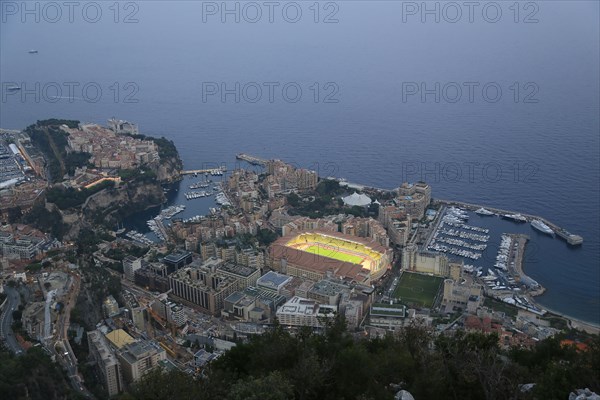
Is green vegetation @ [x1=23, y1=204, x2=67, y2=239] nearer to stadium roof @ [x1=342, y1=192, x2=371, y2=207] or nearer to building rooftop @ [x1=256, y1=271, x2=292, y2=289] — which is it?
building rooftop @ [x1=256, y1=271, x2=292, y2=289]

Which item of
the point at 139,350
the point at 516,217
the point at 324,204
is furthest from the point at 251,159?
the point at 139,350

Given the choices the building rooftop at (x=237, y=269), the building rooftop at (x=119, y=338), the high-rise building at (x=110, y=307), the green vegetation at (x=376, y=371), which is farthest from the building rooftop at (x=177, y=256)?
the green vegetation at (x=376, y=371)

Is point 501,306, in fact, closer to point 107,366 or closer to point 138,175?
point 107,366

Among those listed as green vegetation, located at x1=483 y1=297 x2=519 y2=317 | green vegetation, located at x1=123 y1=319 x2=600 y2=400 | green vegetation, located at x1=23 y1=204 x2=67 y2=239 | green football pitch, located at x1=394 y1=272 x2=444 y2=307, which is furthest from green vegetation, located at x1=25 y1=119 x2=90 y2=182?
green vegetation, located at x1=123 y1=319 x2=600 y2=400

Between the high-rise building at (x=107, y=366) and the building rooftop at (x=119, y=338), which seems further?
the building rooftop at (x=119, y=338)

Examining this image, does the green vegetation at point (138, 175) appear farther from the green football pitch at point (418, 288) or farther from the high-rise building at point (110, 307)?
the green football pitch at point (418, 288)

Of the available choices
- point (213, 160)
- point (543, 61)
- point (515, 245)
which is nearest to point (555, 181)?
point (515, 245)

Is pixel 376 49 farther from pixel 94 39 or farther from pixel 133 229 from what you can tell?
pixel 133 229
